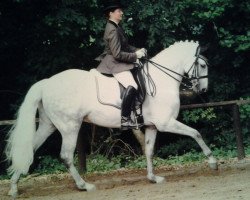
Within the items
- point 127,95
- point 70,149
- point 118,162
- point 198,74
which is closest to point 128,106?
point 127,95

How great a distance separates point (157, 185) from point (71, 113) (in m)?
1.92

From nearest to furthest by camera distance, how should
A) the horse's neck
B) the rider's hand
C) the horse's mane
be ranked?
the rider's hand < the horse's neck < the horse's mane

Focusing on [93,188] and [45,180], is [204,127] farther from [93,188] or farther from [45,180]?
[93,188]

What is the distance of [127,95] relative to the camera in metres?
8.43

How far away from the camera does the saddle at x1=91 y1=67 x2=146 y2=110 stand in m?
8.58

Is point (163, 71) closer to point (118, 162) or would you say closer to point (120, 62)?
point (120, 62)

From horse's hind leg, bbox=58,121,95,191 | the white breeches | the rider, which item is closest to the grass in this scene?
horse's hind leg, bbox=58,121,95,191

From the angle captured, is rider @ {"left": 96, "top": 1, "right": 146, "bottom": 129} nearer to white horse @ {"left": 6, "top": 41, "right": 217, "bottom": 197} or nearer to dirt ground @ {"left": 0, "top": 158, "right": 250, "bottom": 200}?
white horse @ {"left": 6, "top": 41, "right": 217, "bottom": 197}

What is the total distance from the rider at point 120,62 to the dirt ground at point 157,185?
48.3 inches

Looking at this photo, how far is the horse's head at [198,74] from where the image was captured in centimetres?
918

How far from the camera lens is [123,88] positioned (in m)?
8.58

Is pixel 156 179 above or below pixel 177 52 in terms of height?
below

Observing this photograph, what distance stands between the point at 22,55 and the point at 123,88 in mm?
6356

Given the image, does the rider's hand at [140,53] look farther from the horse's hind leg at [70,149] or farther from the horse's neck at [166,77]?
the horse's hind leg at [70,149]
